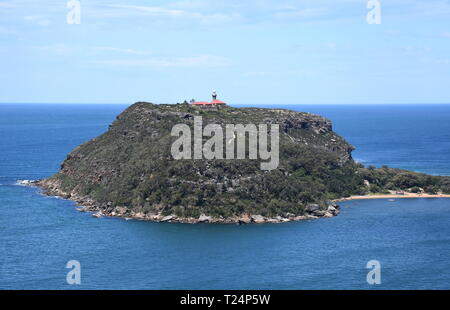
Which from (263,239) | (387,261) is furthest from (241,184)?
(387,261)

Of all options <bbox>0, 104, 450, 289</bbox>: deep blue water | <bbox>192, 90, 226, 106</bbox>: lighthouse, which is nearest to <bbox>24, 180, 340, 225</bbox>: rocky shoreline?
<bbox>0, 104, 450, 289</bbox>: deep blue water

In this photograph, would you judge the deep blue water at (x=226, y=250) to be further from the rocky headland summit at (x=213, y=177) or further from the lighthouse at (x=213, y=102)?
the lighthouse at (x=213, y=102)

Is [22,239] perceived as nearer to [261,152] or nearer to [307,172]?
[261,152]

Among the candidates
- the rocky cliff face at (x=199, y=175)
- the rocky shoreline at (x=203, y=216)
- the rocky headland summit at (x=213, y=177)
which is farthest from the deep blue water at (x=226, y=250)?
the rocky cliff face at (x=199, y=175)

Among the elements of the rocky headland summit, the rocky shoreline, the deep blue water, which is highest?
the rocky headland summit

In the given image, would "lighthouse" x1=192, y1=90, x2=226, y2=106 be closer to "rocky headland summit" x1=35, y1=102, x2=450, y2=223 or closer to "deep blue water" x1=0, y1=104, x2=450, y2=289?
"rocky headland summit" x1=35, y1=102, x2=450, y2=223

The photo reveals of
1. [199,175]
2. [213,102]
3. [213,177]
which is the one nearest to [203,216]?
[213,177]
